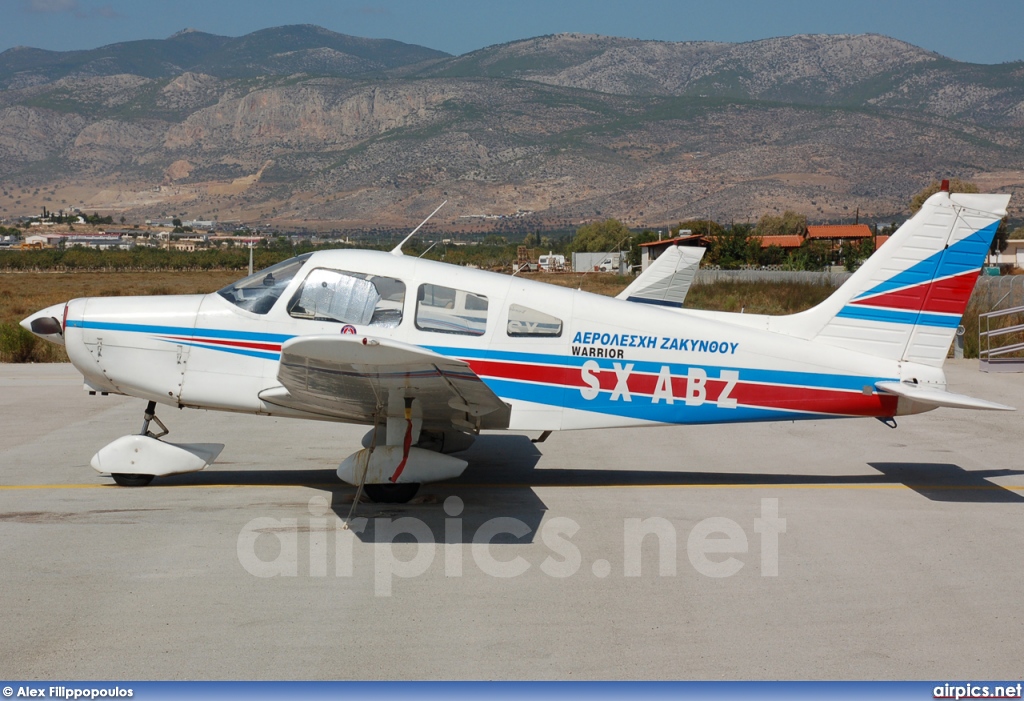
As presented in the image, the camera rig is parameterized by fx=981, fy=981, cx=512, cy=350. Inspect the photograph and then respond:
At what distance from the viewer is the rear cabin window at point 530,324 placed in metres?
8.45

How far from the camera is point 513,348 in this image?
845 cm

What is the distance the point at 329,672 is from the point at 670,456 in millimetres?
6092

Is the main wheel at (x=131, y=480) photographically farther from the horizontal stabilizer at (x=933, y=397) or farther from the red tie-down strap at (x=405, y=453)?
the horizontal stabilizer at (x=933, y=397)

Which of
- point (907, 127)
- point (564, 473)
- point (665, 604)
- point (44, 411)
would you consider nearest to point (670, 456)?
point (564, 473)

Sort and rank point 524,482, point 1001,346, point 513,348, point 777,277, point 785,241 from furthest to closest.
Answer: point 785,241 < point 777,277 < point 1001,346 < point 524,482 < point 513,348

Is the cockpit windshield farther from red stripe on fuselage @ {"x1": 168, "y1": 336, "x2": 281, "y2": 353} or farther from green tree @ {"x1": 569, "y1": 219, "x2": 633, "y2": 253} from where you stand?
green tree @ {"x1": 569, "y1": 219, "x2": 633, "y2": 253}

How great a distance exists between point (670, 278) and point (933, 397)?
8371 mm

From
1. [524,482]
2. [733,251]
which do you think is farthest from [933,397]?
[733,251]

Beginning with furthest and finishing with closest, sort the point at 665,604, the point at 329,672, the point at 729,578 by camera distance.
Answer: the point at 729,578, the point at 665,604, the point at 329,672

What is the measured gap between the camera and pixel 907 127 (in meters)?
175

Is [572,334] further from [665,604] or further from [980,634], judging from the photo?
[980,634]

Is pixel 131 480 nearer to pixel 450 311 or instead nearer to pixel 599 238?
pixel 450 311

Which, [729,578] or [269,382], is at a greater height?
[269,382]

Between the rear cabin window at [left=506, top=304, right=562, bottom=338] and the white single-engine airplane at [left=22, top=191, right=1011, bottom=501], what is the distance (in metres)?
0.01
